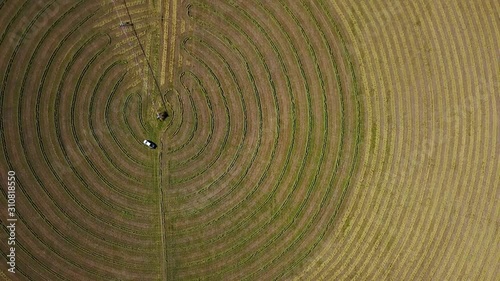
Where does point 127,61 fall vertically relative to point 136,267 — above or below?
above

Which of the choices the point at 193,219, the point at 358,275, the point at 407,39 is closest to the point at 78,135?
the point at 193,219

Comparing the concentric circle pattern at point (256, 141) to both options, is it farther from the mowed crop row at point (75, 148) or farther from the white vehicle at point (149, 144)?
the white vehicle at point (149, 144)

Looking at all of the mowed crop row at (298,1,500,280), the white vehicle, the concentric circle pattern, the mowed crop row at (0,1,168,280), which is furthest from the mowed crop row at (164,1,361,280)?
the mowed crop row at (0,1,168,280)

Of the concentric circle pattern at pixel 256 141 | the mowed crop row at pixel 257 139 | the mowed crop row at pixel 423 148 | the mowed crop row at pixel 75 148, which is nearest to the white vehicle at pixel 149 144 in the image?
the concentric circle pattern at pixel 256 141

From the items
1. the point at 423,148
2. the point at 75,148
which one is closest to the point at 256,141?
the point at 423,148

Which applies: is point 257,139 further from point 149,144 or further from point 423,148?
point 423,148

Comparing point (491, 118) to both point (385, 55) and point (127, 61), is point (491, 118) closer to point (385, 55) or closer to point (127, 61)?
point (385, 55)

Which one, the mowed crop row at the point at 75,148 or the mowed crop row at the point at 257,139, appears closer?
the mowed crop row at the point at 75,148
